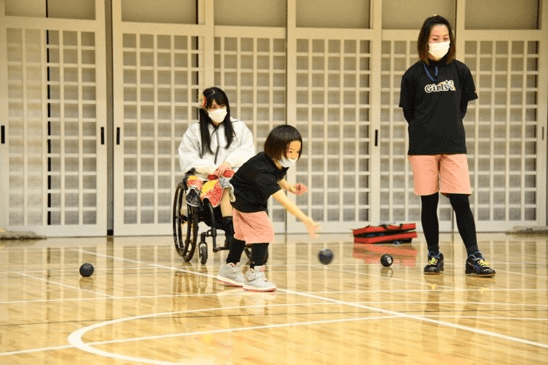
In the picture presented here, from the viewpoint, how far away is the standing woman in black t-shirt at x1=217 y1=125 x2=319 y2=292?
15.0 feet

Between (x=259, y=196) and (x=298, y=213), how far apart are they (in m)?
0.51

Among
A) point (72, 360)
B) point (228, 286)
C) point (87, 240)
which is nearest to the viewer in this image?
point (72, 360)

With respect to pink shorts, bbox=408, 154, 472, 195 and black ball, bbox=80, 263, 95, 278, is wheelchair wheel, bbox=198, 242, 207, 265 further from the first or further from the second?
pink shorts, bbox=408, 154, 472, 195

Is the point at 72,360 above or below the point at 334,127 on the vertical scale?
below

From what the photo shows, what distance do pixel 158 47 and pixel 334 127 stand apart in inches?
77.2

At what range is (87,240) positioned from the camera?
8477 mm

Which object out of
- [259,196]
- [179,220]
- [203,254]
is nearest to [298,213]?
[259,196]

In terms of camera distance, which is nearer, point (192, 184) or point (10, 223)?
point (192, 184)

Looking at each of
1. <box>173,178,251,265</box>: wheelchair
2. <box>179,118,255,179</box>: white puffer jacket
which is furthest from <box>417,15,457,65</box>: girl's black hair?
<box>173,178,251,265</box>: wheelchair

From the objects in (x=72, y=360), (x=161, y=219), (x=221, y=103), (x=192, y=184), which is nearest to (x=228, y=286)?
(x=192, y=184)

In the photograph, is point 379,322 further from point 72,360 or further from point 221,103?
point 221,103

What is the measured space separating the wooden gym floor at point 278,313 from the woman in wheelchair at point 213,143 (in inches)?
23.8

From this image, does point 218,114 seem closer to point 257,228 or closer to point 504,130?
point 257,228

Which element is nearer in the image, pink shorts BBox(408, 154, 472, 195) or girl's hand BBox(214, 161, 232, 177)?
pink shorts BBox(408, 154, 472, 195)
